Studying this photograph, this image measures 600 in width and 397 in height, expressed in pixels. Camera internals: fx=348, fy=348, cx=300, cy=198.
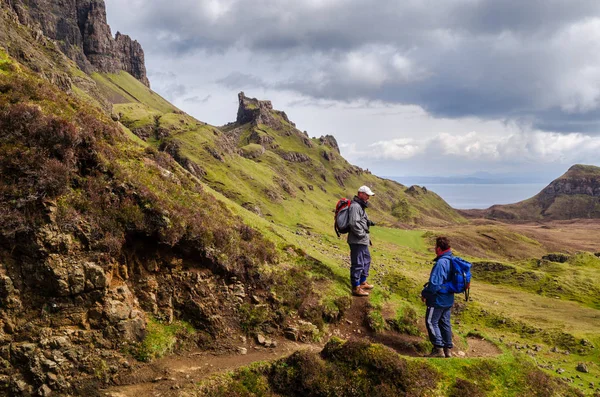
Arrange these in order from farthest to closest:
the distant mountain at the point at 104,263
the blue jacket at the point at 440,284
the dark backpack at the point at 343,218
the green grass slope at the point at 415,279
Result: the dark backpack at the point at 343,218 < the green grass slope at the point at 415,279 < the blue jacket at the point at 440,284 < the distant mountain at the point at 104,263

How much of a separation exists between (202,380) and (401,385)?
19.6ft

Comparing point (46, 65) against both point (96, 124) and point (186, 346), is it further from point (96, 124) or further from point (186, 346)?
point (186, 346)

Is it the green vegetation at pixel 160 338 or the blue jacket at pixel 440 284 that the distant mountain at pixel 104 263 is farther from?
the blue jacket at pixel 440 284

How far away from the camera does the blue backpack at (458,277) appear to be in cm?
1211

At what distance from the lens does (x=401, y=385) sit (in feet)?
34.9

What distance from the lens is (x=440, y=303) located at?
41.7ft

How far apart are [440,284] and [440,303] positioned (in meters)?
0.77

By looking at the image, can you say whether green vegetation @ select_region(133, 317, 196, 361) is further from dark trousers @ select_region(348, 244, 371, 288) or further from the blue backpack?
the blue backpack

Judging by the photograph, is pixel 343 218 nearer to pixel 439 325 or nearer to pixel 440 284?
pixel 440 284

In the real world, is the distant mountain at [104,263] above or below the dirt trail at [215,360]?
above

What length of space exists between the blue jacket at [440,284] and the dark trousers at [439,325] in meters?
0.27

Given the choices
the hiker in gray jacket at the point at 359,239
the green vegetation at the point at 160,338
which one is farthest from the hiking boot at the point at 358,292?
the green vegetation at the point at 160,338

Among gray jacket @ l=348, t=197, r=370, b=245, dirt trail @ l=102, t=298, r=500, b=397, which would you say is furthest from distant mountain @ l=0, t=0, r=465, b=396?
gray jacket @ l=348, t=197, r=370, b=245

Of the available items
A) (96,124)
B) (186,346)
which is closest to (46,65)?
(96,124)
